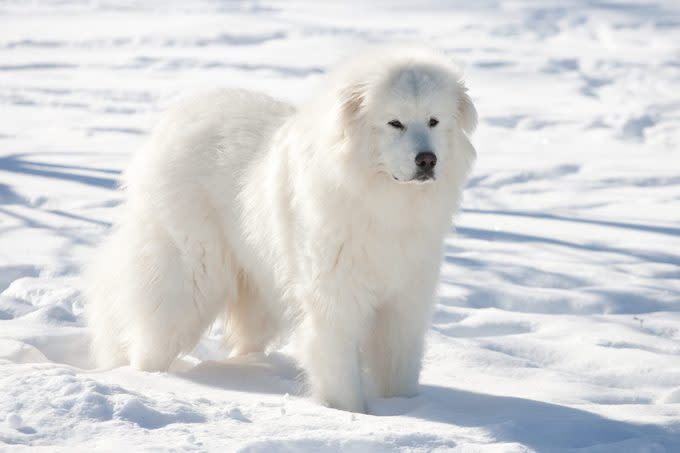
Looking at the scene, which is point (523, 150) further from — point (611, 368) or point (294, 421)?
point (294, 421)

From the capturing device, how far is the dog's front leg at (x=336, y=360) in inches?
180

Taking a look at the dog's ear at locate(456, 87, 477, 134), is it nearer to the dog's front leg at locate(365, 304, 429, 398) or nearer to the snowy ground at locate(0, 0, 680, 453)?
the dog's front leg at locate(365, 304, 429, 398)

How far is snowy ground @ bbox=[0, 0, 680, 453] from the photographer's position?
3.90 metres

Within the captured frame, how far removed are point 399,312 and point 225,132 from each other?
1.35 m

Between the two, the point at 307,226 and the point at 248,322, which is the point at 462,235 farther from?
the point at 307,226

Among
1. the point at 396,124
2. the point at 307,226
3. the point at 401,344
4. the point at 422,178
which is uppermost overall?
the point at 396,124

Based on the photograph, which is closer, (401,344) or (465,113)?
(465,113)

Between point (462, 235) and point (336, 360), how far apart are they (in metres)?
4.11

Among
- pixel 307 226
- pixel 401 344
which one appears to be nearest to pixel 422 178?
pixel 307 226

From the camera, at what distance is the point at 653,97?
14.2 metres

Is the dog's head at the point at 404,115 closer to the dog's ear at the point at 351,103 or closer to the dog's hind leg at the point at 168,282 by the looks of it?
the dog's ear at the point at 351,103

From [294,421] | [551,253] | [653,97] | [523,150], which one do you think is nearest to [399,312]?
[294,421]

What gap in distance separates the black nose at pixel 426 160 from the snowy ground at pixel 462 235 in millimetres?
1102

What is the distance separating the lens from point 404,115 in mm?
4383
